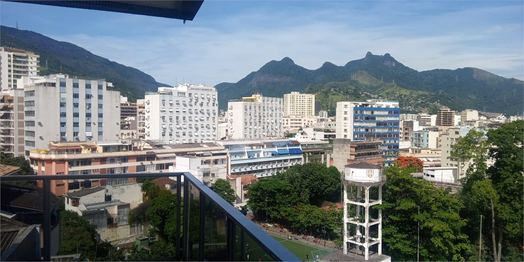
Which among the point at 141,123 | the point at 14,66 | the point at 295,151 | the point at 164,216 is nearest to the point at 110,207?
the point at 164,216

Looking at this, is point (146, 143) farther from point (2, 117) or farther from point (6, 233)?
point (6, 233)

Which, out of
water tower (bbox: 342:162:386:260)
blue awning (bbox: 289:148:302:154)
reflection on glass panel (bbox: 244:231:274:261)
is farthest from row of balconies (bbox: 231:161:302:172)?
reflection on glass panel (bbox: 244:231:274:261)

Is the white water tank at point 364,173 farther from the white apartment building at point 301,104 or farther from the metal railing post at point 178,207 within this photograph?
the white apartment building at point 301,104

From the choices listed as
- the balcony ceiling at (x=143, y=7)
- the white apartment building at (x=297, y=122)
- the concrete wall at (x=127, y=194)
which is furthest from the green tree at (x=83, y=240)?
the white apartment building at (x=297, y=122)

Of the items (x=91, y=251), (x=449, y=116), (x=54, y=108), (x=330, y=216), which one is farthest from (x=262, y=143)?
(x=449, y=116)

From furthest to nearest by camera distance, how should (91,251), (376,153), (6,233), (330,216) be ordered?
(376,153)
(330,216)
(91,251)
(6,233)

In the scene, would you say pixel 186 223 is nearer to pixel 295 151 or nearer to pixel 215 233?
pixel 215 233

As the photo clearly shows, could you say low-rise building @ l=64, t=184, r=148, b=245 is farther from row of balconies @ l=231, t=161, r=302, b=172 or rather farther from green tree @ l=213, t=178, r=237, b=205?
row of balconies @ l=231, t=161, r=302, b=172
